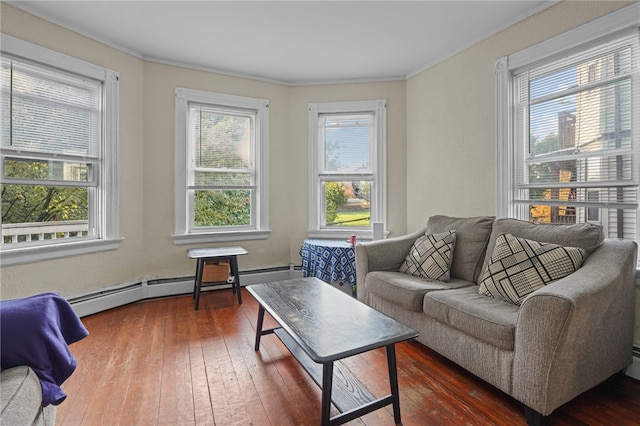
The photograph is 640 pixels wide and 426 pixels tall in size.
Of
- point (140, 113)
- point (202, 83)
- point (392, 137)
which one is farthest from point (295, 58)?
point (140, 113)

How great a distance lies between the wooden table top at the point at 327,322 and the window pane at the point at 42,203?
204 cm

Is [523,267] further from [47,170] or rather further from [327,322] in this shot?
[47,170]

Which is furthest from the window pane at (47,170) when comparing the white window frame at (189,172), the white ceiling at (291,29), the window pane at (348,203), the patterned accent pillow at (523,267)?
the patterned accent pillow at (523,267)

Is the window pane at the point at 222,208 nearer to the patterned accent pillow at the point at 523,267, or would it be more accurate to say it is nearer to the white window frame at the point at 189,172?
the white window frame at the point at 189,172

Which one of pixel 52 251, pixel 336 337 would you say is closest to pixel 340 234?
pixel 336 337

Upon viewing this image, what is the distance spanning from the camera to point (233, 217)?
162 inches

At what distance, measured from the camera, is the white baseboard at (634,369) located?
2053mm

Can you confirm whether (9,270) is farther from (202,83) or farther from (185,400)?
(202,83)

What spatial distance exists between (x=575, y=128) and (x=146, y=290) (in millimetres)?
4196

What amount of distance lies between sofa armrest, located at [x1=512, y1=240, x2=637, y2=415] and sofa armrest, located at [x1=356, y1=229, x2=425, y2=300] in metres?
1.36

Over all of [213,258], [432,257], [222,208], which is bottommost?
[213,258]

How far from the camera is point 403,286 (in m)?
2.44

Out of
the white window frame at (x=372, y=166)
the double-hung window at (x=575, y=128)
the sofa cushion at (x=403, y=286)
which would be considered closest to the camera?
the double-hung window at (x=575, y=128)

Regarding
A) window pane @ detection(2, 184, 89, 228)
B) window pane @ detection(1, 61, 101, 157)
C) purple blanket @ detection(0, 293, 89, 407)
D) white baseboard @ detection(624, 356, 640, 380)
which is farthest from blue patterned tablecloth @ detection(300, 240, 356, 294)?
purple blanket @ detection(0, 293, 89, 407)
